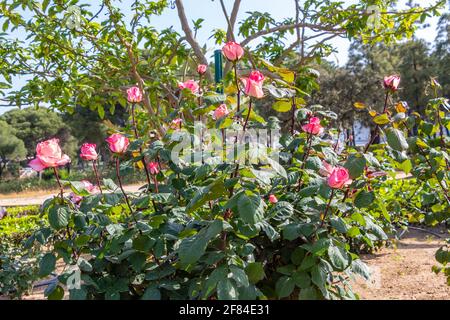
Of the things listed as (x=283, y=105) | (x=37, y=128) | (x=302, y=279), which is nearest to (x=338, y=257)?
(x=302, y=279)

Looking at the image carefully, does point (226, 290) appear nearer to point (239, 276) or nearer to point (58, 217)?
point (239, 276)

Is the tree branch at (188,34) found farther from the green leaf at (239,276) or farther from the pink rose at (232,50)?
the green leaf at (239,276)

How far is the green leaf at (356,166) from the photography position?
1418mm

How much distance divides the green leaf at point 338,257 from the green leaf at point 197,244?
0.39m

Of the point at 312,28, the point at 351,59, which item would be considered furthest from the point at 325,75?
the point at 312,28

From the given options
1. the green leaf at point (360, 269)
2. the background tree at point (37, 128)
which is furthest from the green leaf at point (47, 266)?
the background tree at point (37, 128)

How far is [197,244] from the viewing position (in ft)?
4.09

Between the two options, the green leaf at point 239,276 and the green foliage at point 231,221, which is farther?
the green foliage at point 231,221

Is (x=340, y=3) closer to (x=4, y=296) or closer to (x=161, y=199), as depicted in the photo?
(x=161, y=199)

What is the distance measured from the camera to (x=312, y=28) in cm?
403

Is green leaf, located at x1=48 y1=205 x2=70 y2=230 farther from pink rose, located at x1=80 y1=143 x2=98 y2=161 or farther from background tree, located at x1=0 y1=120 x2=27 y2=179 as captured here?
background tree, located at x1=0 y1=120 x2=27 y2=179

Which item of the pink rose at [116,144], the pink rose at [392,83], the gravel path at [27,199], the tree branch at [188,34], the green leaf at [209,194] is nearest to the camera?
the green leaf at [209,194]

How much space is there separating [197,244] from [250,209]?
0.65 ft

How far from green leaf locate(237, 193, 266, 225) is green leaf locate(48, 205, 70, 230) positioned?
23.0 inches
